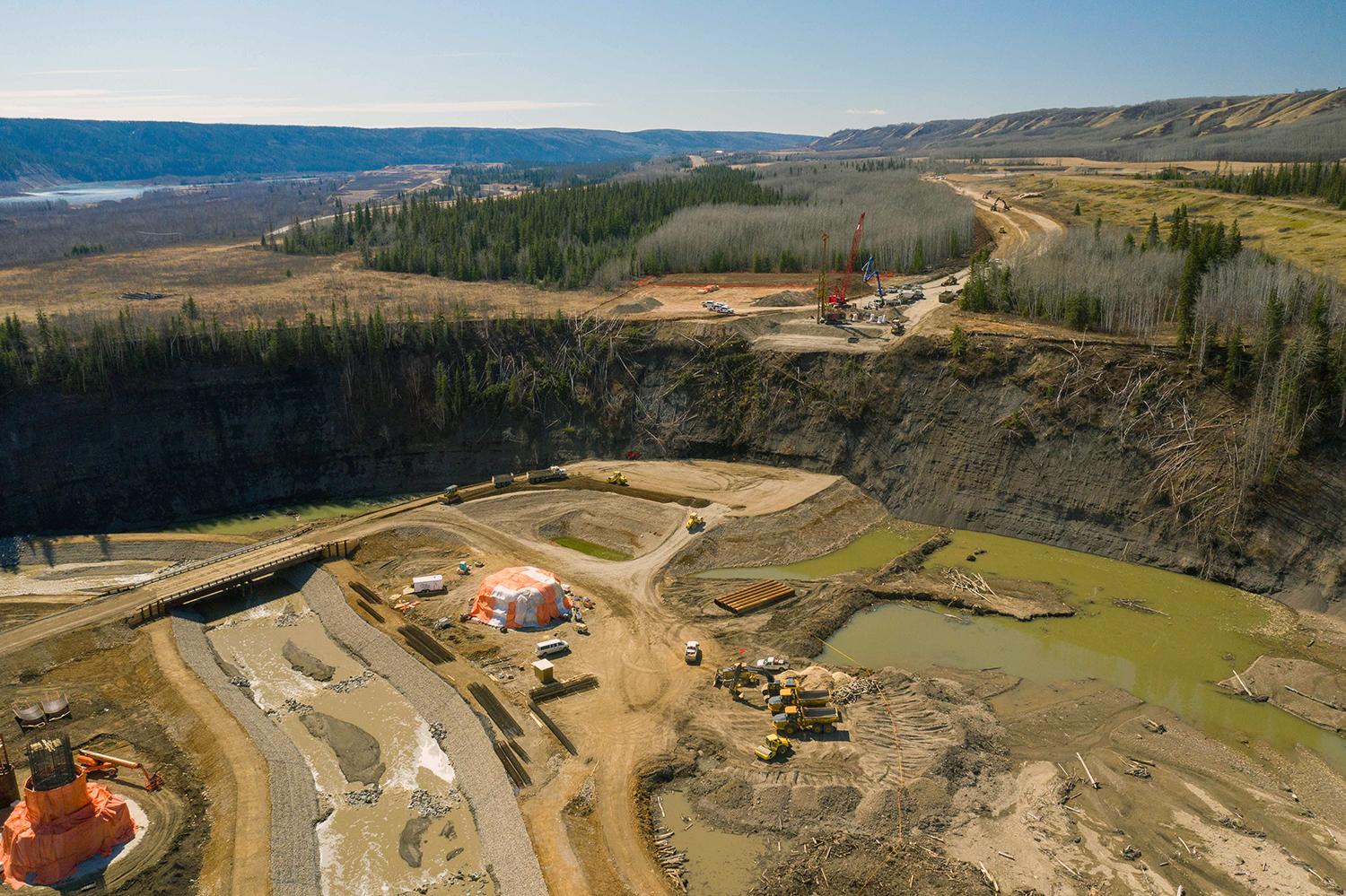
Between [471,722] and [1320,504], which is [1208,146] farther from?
[471,722]

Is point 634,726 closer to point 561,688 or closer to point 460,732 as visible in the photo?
point 561,688

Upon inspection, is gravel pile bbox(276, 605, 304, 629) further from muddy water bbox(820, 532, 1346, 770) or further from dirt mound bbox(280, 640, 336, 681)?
muddy water bbox(820, 532, 1346, 770)

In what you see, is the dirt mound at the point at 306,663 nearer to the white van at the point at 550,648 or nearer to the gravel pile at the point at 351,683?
the gravel pile at the point at 351,683

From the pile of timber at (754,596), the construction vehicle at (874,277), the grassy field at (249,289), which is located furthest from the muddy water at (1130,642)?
the grassy field at (249,289)

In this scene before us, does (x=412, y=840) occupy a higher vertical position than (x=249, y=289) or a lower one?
lower

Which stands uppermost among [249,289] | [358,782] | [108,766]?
[249,289]

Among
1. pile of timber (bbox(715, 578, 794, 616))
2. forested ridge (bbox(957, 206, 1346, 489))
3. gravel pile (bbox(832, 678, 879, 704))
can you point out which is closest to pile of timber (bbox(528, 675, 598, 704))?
pile of timber (bbox(715, 578, 794, 616))

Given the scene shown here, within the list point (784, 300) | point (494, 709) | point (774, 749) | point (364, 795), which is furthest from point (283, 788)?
point (784, 300)
